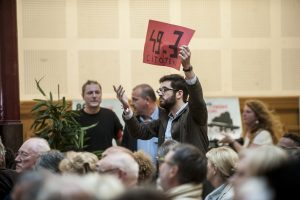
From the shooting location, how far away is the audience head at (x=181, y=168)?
365cm

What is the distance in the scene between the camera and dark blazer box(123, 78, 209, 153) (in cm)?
526

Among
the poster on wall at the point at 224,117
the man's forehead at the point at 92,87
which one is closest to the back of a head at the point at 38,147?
the man's forehead at the point at 92,87

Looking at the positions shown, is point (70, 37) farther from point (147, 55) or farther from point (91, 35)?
point (147, 55)

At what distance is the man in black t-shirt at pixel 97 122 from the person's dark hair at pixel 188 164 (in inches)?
135

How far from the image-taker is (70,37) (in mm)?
9578

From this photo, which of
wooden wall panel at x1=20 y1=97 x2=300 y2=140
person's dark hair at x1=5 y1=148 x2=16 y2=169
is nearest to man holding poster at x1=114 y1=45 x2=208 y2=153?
person's dark hair at x1=5 y1=148 x2=16 y2=169

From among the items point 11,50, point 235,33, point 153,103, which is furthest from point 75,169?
point 235,33

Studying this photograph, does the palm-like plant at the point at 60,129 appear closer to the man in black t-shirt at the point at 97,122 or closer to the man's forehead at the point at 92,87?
the man in black t-shirt at the point at 97,122

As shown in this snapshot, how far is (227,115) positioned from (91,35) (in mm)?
2237

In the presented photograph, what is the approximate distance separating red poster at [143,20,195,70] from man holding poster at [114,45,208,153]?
0.66 ft

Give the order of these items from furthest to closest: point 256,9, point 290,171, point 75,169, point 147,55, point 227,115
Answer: point 256,9 < point 227,115 < point 147,55 < point 75,169 < point 290,171

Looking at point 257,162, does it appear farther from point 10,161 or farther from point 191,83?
point 10,161

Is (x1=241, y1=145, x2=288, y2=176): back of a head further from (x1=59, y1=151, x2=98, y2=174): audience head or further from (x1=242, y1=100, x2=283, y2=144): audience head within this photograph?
(x1=242, y1=100, x2=283, y2=144): audience head

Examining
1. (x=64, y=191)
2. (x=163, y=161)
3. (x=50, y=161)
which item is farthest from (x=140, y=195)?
(x=50, y=161)
